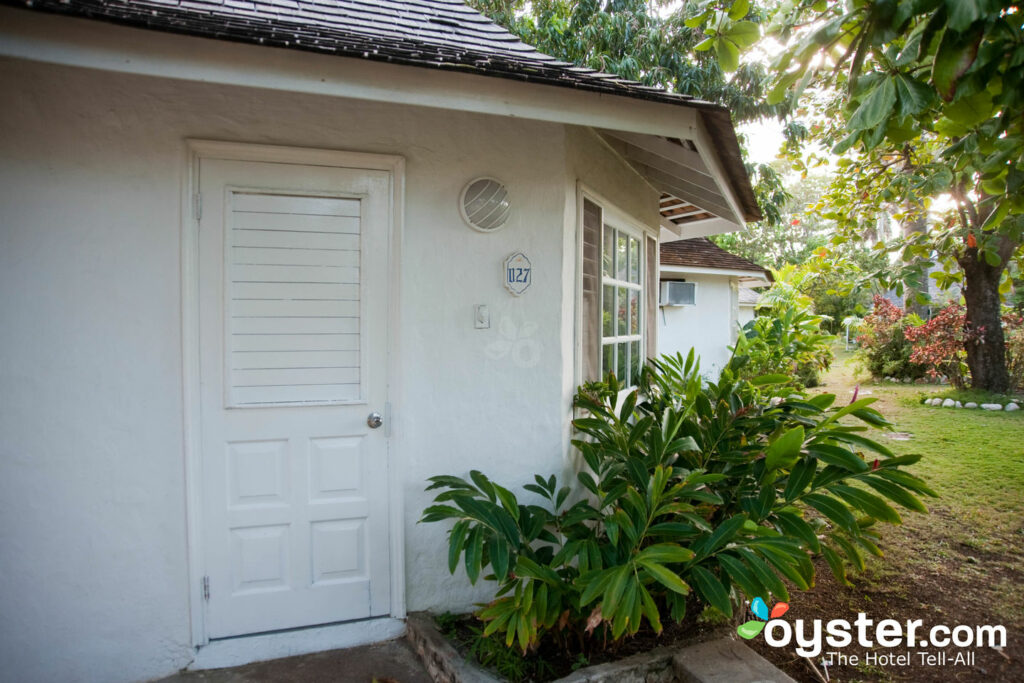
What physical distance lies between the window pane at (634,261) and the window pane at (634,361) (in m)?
0.55

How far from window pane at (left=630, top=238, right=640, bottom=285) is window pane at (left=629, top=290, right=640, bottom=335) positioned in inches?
4.3

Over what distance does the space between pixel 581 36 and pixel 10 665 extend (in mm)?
11094

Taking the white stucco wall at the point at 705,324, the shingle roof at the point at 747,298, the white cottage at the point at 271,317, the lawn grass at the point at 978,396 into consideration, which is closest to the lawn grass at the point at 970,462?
the lawn grass at the point at 978,396

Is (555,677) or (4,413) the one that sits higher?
(4,413)

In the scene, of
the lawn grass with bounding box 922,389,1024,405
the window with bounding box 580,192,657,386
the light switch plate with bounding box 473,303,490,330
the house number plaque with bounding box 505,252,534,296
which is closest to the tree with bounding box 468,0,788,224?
the lawn grass with bounding box 922,389,1024,405

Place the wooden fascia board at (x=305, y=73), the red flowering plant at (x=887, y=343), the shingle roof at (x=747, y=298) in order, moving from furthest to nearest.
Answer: the shingle roof at (x=747, y=298), the red flowering plant at (x=887, y=343), the wooden fascia board at (x=305, y=73)

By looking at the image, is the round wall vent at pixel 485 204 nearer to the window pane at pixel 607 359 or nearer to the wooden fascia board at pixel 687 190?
the window pane at pixel 607 359

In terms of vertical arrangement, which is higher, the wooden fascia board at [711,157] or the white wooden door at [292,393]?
the wooden fascia board at [711,157]

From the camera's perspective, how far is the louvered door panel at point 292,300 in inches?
117

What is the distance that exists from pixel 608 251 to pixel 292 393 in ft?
8.00

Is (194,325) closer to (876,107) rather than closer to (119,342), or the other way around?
(119,342)

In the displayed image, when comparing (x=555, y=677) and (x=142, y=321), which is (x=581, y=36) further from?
(x=555, y=677)

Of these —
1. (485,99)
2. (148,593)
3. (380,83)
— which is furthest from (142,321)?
(485,99)

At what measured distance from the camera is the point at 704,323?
13.4 m
